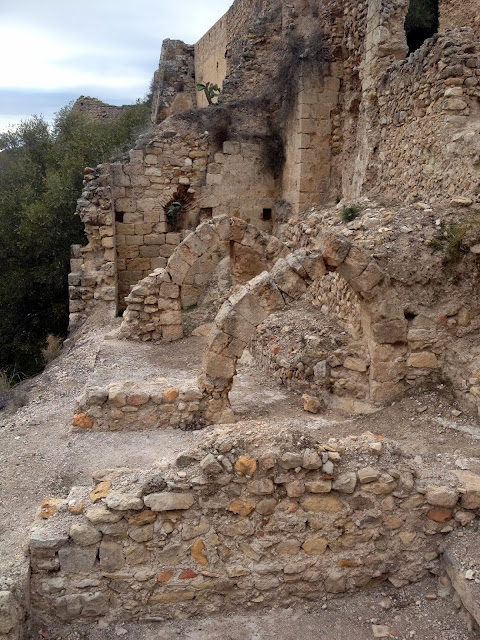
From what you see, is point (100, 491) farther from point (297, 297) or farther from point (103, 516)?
point (297, 297)

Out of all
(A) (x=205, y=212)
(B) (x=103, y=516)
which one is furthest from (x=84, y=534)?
(A) (x=205, y=212)

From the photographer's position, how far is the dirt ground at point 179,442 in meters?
4.05

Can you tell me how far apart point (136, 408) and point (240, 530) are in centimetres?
265

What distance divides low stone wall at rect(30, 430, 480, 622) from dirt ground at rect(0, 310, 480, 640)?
0.18m

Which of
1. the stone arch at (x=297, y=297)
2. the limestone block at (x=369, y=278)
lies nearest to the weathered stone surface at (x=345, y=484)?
the stone arch at (x=297, y=297)

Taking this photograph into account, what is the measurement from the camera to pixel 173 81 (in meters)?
20.4

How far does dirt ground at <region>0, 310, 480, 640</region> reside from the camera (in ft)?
13.3

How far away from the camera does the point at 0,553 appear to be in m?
4.09

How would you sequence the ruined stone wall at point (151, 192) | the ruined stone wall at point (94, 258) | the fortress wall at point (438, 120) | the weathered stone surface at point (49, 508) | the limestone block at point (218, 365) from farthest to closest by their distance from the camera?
the ruined stone wall at point (151, 192) → the ruined stone wall at point (94, 258) → the fortress wall at point (438, 120) → the limestone block at point (218, 365) → the weathered stone surface at point (49, 508)

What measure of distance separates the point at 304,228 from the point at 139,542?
5.74 meters

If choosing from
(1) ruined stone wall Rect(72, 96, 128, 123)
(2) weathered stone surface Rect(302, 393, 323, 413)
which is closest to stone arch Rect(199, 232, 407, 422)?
(2) weathered stone surface Rect(302, 393, 323, 413)

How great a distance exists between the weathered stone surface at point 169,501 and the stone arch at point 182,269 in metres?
6.08

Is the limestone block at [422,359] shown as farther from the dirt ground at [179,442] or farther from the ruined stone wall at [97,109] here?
the ruined stone wall at [97,109]

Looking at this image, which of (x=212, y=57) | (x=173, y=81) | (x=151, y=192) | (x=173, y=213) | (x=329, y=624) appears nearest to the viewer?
(x=329, y=624)
